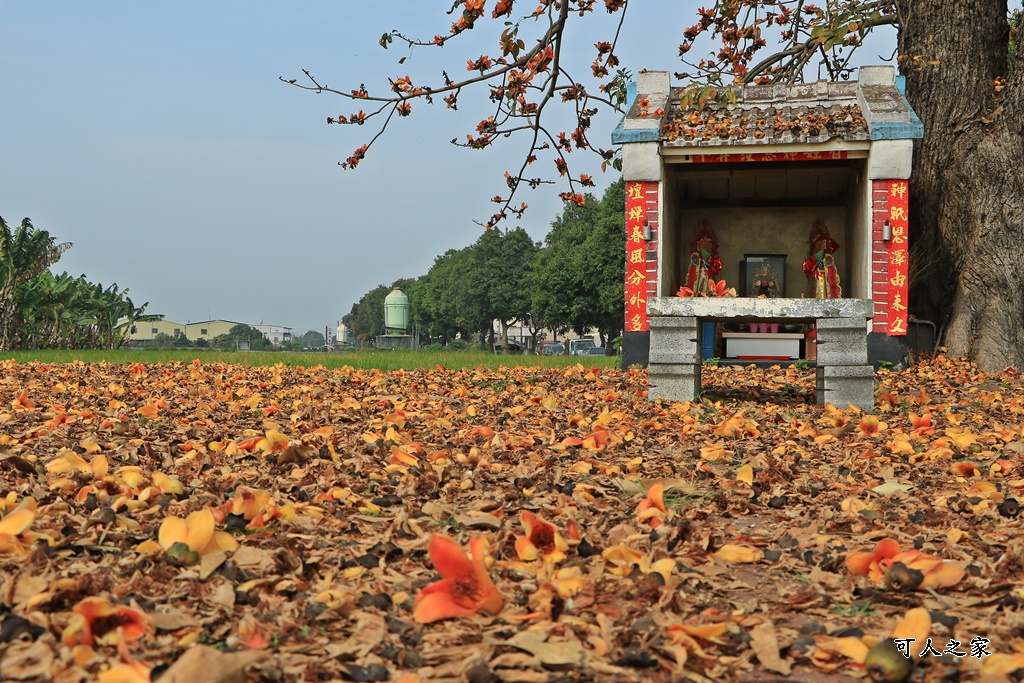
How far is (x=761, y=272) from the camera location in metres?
14.8

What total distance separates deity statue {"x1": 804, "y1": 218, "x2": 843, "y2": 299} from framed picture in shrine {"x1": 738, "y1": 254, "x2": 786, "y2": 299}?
0.44 metres

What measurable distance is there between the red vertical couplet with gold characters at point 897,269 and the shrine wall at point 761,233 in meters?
3.59

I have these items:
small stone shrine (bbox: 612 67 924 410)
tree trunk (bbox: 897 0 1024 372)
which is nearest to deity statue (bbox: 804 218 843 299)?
small stone shrine (bbox: 612 67 924 410)

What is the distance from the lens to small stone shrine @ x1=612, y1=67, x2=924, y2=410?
7.38 metres

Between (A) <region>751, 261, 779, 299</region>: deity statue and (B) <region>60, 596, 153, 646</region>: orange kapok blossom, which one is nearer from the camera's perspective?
(B) <region>60, 596, 153, 646</region>: orange kapok blossom

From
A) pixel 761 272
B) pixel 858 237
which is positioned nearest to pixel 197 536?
pixel 858 237

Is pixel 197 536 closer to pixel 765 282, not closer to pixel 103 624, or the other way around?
pixel 103 624

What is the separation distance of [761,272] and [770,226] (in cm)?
87

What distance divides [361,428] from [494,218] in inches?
172

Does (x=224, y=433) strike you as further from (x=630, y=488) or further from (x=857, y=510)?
(x=857, y=510)

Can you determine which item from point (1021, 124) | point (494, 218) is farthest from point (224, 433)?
point (1021, 124)

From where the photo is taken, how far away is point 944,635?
210cm

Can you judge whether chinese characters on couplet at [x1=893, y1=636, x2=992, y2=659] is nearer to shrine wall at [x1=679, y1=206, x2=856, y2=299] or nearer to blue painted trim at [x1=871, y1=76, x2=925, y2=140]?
blue painted trim at [x1=871, y1=76, x2=925, y2=140]

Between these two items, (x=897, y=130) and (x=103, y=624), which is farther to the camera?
(x=897, y=130)
